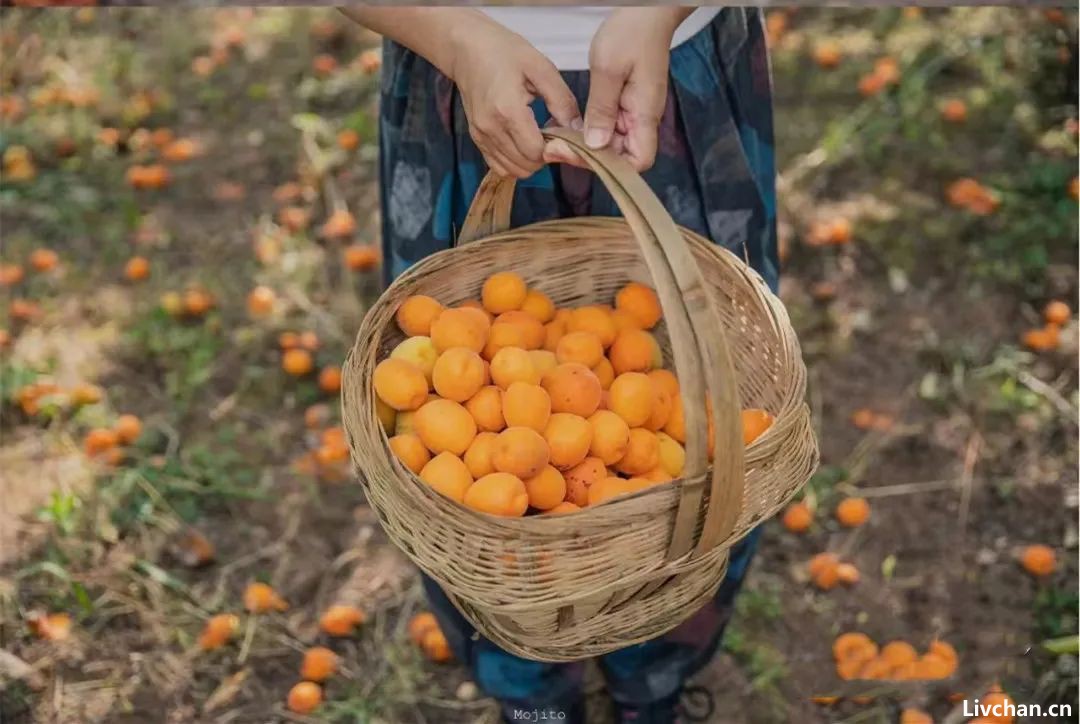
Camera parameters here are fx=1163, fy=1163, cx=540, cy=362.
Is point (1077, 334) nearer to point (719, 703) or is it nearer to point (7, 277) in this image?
point (719, 703)

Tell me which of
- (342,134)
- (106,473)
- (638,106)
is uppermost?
(638,106)

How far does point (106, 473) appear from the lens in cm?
207

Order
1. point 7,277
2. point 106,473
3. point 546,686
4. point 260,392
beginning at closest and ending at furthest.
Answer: point 546,686, point 106,473, point 260,392, point 7,277

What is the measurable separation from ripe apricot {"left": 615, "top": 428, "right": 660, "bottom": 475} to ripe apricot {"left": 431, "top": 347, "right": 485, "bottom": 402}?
170 mm

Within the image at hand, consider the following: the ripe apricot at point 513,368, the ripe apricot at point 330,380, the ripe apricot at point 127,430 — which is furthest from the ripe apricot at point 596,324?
the ripe apricot at point 127,430

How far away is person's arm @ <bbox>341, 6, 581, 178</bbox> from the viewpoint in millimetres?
1141

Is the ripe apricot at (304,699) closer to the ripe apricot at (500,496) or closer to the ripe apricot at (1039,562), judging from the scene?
the ripe apricot at (500,496)

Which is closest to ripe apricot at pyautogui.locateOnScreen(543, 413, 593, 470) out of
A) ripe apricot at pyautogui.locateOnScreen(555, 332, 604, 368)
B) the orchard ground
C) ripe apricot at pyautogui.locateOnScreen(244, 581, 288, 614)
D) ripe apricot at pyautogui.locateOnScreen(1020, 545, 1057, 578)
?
ripe apricot at pyautogui.locateOnScreen(555, 332, 604, 368)

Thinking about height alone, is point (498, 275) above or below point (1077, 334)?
above

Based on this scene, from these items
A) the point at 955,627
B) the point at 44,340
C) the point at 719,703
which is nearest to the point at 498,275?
Result: the point at 719,703

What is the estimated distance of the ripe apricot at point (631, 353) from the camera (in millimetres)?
1312

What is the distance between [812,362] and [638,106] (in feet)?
3.97

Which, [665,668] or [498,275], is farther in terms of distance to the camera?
[665,668]

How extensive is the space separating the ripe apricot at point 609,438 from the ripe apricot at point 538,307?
0.60 feet
